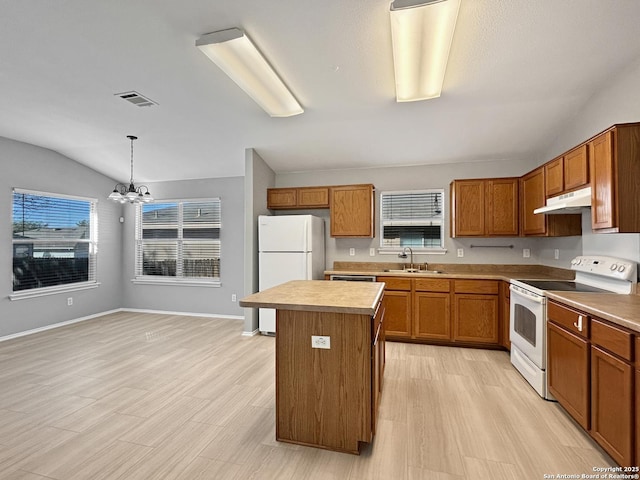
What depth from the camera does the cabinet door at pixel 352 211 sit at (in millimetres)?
4441

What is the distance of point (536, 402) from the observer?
2512 millimetres

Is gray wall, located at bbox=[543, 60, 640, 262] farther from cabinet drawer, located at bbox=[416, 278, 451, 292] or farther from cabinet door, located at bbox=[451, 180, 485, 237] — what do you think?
cabinet drawer, located at bbox=[416, 278, 451, 292]

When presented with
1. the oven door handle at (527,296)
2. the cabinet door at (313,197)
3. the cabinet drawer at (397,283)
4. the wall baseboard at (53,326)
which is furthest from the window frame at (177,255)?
the oven door handle at (527,296)

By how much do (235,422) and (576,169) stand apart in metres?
3.51

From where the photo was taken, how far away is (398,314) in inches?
157

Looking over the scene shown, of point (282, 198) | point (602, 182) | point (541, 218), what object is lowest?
point (541, 218)

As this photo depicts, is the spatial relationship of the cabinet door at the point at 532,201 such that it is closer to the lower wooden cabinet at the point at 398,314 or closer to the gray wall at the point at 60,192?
the lower wooden cabinet at the point at 398,314

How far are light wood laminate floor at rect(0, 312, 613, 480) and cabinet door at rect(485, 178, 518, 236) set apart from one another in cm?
158

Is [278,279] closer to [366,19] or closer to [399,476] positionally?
[399,476]

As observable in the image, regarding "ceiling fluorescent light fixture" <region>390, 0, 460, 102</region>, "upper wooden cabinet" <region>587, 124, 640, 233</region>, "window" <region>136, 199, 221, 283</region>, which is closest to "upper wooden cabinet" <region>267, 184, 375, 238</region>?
"window" <region>136, 199, 221, 283</region>

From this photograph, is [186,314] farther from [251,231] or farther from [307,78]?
[307,78]

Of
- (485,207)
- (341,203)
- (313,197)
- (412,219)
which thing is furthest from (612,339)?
(313,197)

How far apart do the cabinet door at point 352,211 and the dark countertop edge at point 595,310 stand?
2415mm

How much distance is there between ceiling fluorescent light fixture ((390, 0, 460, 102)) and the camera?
187 cm
